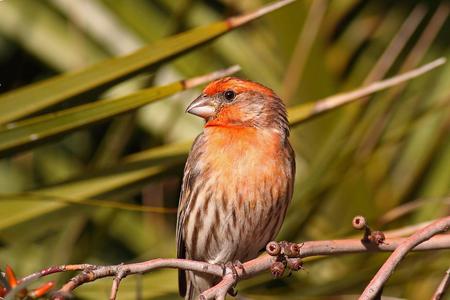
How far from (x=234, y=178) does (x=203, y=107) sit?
1.56 feet

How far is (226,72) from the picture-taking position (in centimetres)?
381

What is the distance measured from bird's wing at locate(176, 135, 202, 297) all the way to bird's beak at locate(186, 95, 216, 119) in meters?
0.12

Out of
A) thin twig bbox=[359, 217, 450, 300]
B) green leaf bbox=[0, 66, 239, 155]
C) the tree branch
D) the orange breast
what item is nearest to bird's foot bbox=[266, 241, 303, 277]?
the tree branch

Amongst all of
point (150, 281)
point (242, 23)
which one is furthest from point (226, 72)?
point (150, 281)

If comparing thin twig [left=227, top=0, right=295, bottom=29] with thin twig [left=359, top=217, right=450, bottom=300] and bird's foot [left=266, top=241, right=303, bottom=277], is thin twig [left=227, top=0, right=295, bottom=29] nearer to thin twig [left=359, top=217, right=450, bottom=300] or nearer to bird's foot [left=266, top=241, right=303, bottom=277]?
bird's foot [left=266, top=241, right=303, bottom=277]

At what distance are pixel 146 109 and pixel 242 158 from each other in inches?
37.1

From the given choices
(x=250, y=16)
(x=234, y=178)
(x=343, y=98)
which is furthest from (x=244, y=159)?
(x=250, y=16)

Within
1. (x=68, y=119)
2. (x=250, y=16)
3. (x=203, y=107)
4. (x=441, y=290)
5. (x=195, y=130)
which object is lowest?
(x=441, y=290)

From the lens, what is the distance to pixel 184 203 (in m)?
4.79

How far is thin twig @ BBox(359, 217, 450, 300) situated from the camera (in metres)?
2.56

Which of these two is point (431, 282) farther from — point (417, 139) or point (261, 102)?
point (261, 102)

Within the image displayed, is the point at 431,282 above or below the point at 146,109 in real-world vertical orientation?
below

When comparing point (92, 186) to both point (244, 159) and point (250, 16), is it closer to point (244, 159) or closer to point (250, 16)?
point (244, 159)

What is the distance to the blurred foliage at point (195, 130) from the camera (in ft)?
13.3
